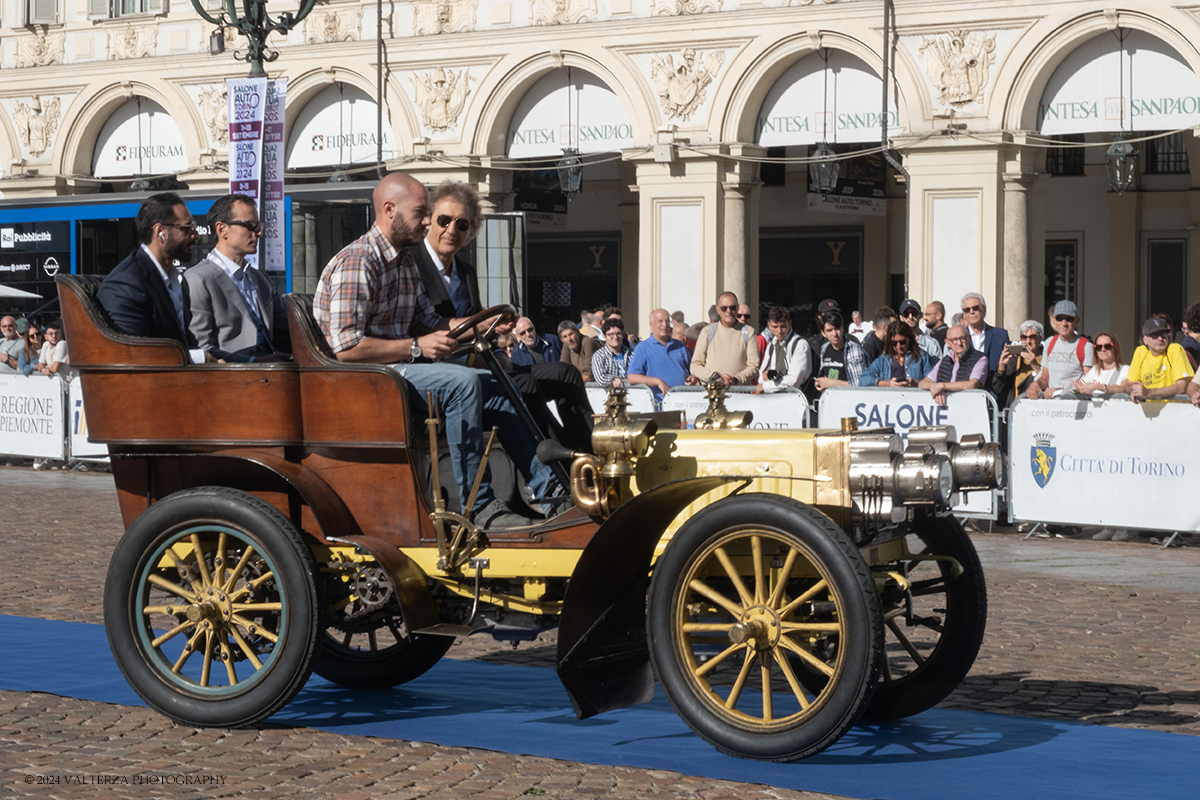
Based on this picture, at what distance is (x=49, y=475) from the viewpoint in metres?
19.0

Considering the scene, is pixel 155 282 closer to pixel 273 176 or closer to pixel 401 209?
pixel 401 209

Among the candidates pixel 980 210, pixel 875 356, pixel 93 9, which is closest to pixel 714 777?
pixel 875 356

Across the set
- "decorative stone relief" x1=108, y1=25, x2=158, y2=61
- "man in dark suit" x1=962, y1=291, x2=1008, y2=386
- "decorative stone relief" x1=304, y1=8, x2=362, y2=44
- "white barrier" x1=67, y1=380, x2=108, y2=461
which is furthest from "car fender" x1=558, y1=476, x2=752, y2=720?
"decorative stone relief" x1=108, y1=25, x2=158, y2=61

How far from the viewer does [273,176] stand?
15.1 metres

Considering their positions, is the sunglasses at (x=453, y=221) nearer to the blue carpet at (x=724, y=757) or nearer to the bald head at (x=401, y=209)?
the bald head at (x=401, y=209)

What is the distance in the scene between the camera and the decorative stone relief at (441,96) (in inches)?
1077

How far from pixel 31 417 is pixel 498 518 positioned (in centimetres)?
1534

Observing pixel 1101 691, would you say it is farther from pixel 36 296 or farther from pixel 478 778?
pixel 36 296

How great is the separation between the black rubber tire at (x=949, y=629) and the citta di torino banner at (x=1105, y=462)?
6946mm

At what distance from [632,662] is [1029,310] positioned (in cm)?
1983

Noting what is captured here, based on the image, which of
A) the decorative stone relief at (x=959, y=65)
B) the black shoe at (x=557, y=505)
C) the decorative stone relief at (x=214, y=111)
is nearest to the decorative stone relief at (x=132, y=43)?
the decorative stone relief at (x=214, y=111)

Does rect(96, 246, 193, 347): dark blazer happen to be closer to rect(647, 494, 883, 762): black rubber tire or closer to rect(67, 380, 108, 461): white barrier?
rect(647, 494, 883, 762): black rubber tire

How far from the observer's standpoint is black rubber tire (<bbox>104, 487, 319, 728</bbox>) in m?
5.82

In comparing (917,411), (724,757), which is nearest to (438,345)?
(724,757)
